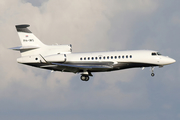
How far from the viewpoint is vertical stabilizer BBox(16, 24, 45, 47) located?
54.0 m

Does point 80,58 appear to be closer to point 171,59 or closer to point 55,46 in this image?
point 55,46

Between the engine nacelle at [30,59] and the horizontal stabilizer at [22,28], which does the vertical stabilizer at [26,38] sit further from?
the engine nacelle at [30,59]

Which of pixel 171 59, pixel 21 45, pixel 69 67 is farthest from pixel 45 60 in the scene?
pixel 171 59

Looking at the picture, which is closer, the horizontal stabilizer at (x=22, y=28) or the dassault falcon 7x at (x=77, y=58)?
the dassault falcon 7x at (x=77, y=58)

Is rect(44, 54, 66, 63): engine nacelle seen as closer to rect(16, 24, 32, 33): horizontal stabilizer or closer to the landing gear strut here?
the landing gear strut

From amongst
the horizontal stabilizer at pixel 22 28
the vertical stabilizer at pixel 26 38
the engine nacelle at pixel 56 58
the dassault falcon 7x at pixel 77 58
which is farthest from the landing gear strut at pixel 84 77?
the horizontal stabilizer at pixel 22 28

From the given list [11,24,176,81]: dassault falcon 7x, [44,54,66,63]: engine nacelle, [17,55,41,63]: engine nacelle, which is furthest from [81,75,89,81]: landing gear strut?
[17,55,41,63]: engine nacelle

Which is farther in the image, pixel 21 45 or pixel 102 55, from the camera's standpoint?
pixel 21 45

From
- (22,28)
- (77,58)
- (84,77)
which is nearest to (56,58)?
(77,58)

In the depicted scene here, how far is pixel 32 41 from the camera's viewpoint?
54.4 m

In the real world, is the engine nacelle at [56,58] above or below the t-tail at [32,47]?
below

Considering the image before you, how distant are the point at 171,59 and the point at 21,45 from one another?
2041 centimetres

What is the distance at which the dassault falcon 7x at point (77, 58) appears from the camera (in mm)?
49438

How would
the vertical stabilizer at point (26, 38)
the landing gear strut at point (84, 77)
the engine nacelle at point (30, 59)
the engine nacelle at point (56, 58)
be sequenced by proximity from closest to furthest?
1. the engine nacelle at point (56, 58)
2. the landing gear strut at point (84, 77)
3. the engine nacelle at point (30, 59)
4. the vertical stabilizer at point (26, 38)
